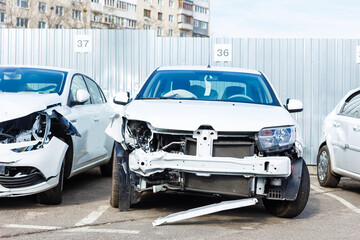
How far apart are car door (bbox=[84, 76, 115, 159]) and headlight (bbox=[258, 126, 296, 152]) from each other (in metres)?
3.15

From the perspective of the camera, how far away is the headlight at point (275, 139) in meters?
5.18

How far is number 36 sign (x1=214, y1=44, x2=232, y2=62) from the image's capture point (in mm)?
12664

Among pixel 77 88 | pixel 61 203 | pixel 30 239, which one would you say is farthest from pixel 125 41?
pixel 30 239

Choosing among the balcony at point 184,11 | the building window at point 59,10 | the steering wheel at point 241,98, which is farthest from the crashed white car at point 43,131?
the balcony at point 184,11

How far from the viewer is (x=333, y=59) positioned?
1254 centimetres

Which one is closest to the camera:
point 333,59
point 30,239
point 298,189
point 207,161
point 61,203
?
point 30,239

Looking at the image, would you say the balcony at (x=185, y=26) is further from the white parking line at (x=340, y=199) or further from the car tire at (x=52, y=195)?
the car tire at (x=52, y=195)

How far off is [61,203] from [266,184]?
2.55 m

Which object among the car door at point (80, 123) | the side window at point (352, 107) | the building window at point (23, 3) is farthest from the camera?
the building window at point (23, 3)

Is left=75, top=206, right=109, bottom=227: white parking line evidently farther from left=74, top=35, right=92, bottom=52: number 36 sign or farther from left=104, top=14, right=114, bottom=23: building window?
left=104, top=14, right=114, bottom=23: building window

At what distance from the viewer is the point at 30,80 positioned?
7.46 meters

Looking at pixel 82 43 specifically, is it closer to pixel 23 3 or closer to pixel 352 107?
pixel 352 107

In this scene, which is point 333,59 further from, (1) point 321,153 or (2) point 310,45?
(1) point 321,153

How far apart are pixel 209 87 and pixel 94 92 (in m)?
2.55
